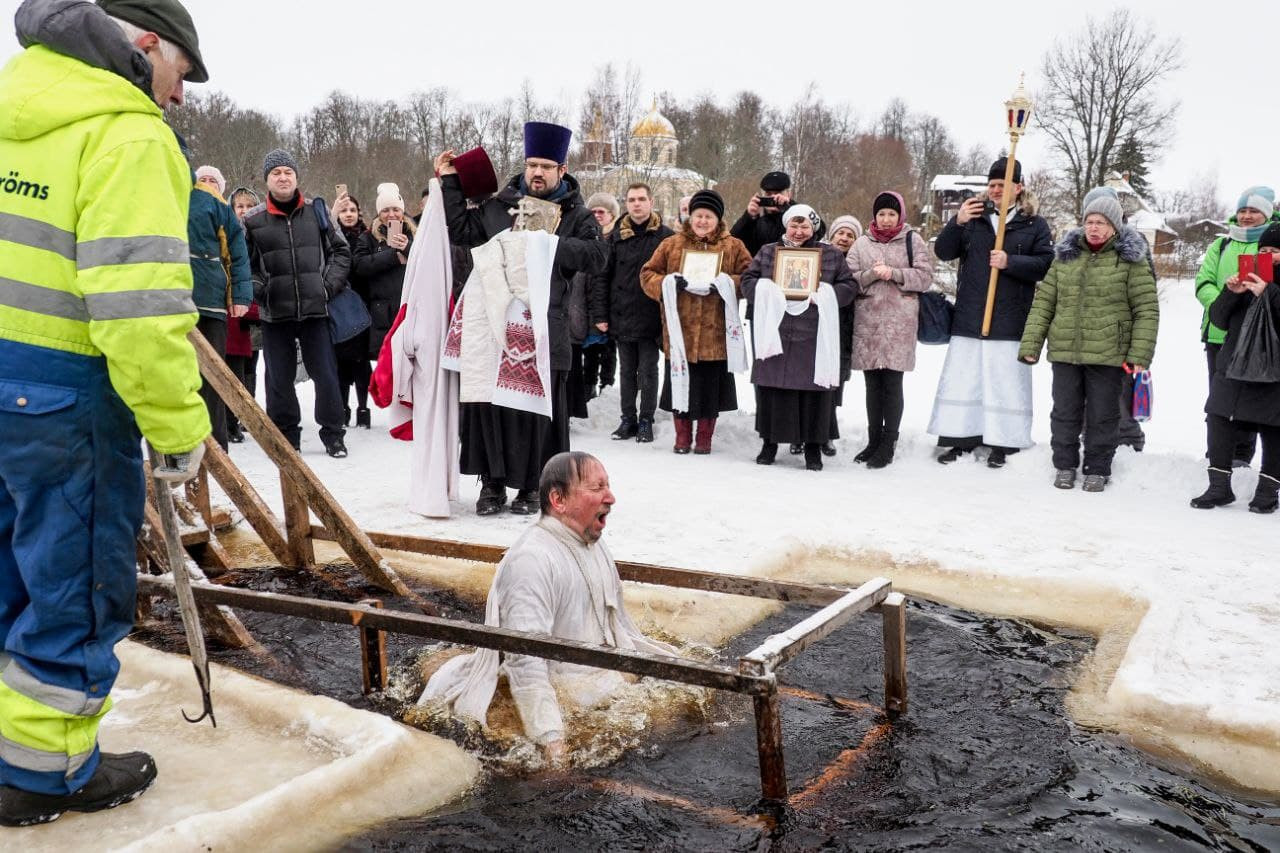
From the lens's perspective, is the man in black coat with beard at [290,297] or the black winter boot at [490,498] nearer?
the black winter boot at [490,498]

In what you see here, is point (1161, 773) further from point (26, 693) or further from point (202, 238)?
point (202, 238)

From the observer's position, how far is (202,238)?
24.6ft

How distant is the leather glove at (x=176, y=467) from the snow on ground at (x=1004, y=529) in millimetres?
3070

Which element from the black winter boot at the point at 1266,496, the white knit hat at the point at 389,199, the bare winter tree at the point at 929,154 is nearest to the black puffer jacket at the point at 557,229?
the white knit hat at the point at 389,199

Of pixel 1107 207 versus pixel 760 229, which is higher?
pixel 1107 207

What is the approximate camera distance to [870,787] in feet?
11.3

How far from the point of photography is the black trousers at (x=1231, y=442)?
6984 mm

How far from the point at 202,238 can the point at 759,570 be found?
4549mm

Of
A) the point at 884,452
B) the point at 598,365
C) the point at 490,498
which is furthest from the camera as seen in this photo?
the point at 598,365

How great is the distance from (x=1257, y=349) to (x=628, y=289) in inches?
187

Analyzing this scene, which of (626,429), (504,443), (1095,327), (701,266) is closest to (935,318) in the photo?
(1095,327)

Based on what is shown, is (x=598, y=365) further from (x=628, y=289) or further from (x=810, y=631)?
(x=810, y=631)

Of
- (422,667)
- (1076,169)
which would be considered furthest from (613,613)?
(1076,169)

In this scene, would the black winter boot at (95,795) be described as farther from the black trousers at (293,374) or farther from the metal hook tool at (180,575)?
the black trousers at (293,374)
